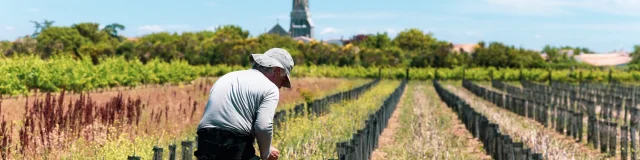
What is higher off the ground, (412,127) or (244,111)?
(244,111)

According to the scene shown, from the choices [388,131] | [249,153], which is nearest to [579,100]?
[388,131]

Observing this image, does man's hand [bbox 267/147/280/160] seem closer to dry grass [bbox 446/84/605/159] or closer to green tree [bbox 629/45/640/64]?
dry grass [bbox 446/84/605/159]

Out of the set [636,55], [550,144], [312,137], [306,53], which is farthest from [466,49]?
[312,137]

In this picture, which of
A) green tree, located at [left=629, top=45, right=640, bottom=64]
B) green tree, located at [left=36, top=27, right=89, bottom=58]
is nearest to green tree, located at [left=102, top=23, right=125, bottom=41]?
green tree, located at [left=36, top=27, right=89, bottom=58]

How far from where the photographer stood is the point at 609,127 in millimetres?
11031

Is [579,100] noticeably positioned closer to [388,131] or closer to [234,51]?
[388,131]

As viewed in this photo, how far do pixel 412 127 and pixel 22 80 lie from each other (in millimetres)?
10520

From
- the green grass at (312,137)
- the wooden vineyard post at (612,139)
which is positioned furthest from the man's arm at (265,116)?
the wooden vineyard post at (612,139)

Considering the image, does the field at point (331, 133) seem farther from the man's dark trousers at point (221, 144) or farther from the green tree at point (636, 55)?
the green tree at point (636, 55)

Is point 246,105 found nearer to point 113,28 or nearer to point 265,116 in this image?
point 265,116

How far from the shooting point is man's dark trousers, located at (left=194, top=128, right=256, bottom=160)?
14.2 feet

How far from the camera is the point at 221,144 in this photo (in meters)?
4.33

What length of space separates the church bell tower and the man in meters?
177

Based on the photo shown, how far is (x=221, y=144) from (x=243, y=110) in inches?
10.4
